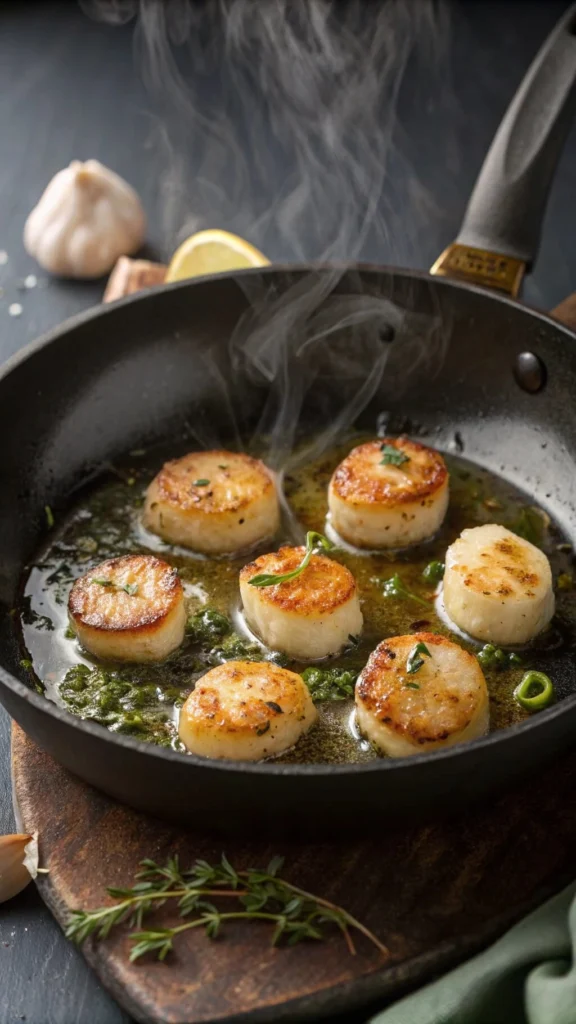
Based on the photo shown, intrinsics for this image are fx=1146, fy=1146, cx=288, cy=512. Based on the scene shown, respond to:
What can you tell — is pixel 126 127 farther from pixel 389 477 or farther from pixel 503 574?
pixel 503 574

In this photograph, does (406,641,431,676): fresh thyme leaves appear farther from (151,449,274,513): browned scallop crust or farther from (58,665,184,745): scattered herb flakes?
(151,449,274,513): browned scallop crust

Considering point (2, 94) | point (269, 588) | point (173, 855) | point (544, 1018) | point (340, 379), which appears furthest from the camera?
point (2, 94)

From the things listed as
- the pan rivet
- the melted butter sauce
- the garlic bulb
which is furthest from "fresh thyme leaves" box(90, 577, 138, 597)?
the garlic bulb

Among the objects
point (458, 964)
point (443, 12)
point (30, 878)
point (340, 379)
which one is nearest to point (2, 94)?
point (443, 12)

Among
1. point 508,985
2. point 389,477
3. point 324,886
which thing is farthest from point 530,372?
point 508,985

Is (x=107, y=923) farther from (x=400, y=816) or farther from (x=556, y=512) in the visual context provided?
(x=556, y=512)

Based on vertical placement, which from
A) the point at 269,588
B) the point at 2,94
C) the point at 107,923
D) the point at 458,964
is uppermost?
the point at 2,94

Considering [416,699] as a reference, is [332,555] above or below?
below
